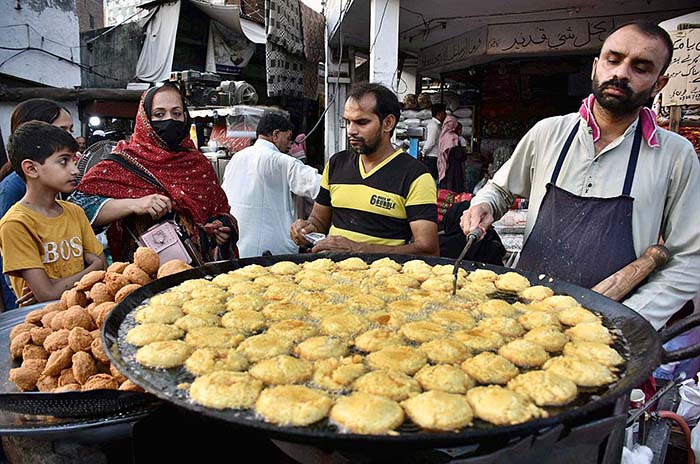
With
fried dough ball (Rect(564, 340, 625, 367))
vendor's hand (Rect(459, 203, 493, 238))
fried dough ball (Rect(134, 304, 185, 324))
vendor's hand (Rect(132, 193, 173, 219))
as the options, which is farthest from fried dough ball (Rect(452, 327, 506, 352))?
vendor's hand (Rect(132, 193, 173, 219))

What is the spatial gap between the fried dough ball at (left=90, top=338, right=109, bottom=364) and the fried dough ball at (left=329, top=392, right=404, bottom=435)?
3.12 ft

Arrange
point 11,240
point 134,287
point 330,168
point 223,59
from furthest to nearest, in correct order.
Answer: point 223,59, point 330,168, point 11,240, point 134,287

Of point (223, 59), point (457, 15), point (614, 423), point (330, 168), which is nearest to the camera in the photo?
point (614, 423)

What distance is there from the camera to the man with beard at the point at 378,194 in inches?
109

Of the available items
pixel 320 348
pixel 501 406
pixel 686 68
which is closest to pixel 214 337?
pixel 320 348

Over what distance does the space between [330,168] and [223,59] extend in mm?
11756

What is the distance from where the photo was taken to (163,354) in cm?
140

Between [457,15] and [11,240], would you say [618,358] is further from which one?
[457,15]

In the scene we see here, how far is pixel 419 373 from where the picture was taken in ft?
4.55

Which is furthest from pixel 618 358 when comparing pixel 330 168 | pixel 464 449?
pixel 330 168

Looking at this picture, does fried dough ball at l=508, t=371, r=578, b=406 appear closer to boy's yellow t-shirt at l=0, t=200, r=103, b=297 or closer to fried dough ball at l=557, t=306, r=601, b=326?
fried dough ball at l=557, t=306, r=601, b=326

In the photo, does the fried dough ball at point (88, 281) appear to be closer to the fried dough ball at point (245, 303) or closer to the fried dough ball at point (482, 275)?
the fried dough ball at point (245, 303)

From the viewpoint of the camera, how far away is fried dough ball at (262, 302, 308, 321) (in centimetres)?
175

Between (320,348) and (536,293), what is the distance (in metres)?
1.05
